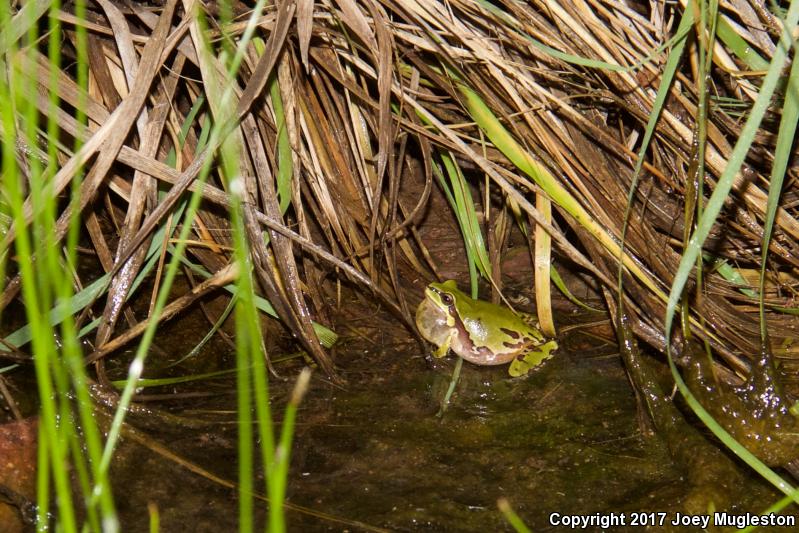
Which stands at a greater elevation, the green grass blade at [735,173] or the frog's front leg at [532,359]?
the green grass blade at [735,173]

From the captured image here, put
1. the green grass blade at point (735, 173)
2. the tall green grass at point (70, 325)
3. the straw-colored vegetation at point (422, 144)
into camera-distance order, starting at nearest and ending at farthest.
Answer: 1. the tall green grass at point (70, 325)
2. the green grass blade at point (735, 173)
3. the straw-colored vegetation at point (422, 144)

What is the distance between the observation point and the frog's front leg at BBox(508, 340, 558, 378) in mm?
3176

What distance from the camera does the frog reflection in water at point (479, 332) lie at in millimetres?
3154

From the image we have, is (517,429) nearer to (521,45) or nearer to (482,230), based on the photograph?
(482,230)

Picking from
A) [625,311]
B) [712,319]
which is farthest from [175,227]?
[712,319]

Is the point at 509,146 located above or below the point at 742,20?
below

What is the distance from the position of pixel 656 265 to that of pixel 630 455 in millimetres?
703

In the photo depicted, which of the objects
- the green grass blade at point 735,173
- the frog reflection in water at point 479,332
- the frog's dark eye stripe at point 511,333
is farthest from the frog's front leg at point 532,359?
the green grass blade at point 735,173

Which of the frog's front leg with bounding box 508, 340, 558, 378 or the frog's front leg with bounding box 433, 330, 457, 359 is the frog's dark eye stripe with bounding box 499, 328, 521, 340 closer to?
the frog's front leg with bounding box 508, 340, 558, 378

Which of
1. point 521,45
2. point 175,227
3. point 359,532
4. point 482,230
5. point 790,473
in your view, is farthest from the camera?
point 482,230

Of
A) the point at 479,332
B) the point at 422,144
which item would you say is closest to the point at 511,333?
the point at 479,332

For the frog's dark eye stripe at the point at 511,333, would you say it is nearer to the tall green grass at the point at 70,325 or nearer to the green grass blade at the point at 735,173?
the tall green grass at the point at 70,325

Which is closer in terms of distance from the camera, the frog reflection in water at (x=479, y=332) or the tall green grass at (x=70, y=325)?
the tall green grass at (x=70, y=325)

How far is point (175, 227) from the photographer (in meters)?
3.02
